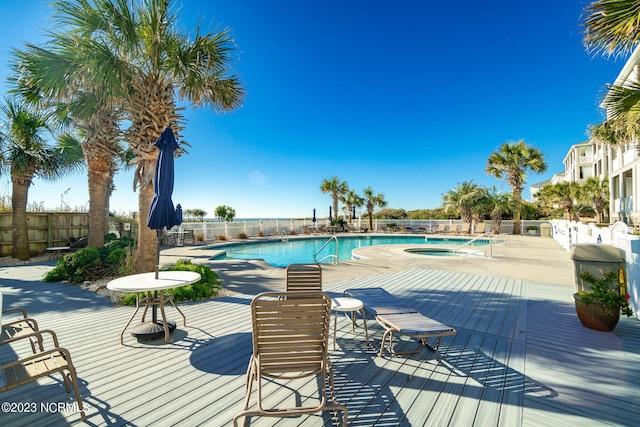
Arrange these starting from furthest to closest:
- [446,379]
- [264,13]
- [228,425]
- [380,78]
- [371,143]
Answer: [371,143] → [380,78] → [264,13] → [446,379] → [228,425]

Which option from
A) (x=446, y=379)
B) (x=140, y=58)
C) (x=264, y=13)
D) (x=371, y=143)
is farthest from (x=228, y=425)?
(x=371, y=143)

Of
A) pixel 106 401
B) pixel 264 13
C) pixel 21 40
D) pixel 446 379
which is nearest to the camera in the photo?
pixel 106 401

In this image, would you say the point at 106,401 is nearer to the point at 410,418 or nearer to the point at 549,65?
the point at 410,418

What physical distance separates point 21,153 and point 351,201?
22038 millimetres

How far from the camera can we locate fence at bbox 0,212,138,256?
9719mm

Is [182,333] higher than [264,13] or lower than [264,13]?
lower

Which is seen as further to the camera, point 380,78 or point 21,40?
point 380,78

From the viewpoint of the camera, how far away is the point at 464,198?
2039 centimetres

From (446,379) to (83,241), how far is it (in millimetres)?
12758

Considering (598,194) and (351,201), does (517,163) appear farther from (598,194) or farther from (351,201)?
(351,201)

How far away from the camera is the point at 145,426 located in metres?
1.84

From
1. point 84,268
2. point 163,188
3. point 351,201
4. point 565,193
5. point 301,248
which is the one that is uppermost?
point 565,193

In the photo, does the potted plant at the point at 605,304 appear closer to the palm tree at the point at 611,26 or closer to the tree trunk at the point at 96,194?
the palm tree at the point at 611,26

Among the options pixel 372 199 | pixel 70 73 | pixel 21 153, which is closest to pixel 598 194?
pixel 372 199
